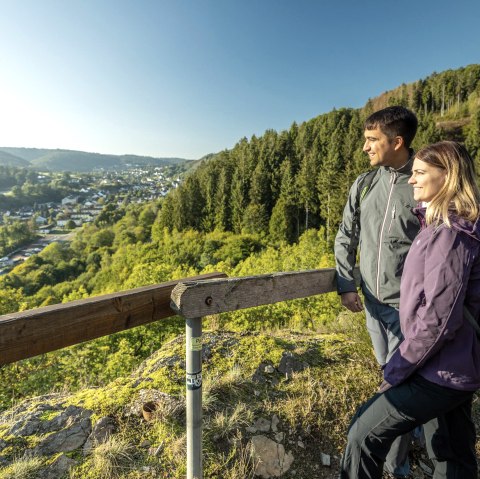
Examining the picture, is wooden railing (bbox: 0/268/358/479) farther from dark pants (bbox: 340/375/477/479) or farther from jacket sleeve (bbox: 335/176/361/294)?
dark pants (bbox: 340/375/477/479)

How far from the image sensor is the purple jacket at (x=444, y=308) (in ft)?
4.08

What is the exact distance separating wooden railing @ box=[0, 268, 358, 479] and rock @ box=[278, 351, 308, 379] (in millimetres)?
1299

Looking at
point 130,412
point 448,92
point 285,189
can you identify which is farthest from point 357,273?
point 448,92

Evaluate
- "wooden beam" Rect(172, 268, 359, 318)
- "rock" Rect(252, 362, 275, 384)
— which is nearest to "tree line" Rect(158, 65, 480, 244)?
"rock" Rect(252, 362, 275, 384)

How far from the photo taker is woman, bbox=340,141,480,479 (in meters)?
1.26

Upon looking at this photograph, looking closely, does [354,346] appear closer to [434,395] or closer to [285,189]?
[434,395]

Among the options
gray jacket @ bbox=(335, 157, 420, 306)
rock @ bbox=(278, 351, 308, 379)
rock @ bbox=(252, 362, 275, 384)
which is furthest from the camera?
rock @ bbox=(278, 351, 308, 379)

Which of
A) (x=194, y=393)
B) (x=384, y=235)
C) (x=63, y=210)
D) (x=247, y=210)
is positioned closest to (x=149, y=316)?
(x=194, y=393)

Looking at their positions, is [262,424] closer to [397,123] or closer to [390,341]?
[390,341]

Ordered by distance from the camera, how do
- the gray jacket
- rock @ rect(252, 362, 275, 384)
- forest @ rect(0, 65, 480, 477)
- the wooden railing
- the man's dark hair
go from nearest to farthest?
Answer: 1. the wooden railing
2. the gray jacket
3. the man's dark hair
4. rock @ rect(252, 362, 275, 384)
5. forest @ rect(0, 65, 480, 477)

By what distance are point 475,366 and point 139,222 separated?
8003 cm

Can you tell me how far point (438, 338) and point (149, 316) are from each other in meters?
1.42

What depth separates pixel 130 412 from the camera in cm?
227

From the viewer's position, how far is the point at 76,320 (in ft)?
4.80
